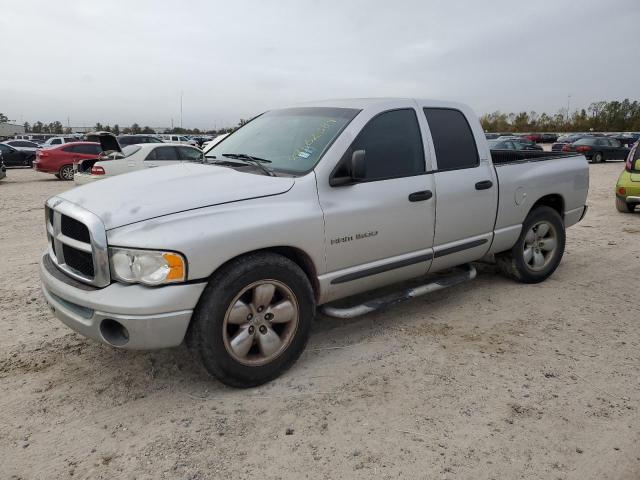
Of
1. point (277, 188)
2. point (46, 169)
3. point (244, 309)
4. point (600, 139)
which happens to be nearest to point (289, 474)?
point (244, 309)

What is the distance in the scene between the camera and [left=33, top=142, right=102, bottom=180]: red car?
18422 millimetres

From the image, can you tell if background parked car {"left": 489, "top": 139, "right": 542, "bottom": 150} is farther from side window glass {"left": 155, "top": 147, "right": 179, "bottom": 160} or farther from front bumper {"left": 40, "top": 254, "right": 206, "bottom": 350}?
front bumper {"left": 40, "top": 254, "right": 206, "bottom": 350}

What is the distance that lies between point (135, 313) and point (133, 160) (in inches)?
434

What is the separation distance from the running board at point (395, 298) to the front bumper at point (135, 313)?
3.76ft

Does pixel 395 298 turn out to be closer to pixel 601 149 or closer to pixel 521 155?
pixel 521 155

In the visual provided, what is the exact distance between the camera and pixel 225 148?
4.40 metres

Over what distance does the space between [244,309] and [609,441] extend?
217cm

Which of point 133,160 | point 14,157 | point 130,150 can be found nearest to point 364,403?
point 133,160

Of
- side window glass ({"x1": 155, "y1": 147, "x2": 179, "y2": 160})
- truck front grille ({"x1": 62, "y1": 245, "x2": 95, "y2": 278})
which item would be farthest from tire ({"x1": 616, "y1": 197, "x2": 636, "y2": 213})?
side window glass ({"x1": 155, "y1": 147, "x2": 179, "y2": 160})


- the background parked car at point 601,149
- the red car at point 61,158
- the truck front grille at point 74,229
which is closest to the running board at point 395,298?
the truck front grille at point 74,229

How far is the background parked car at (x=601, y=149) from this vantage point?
27906 millimetres

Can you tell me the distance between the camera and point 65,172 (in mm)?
18828

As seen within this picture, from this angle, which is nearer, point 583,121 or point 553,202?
point 553,202

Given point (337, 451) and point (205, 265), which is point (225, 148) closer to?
point (205, 265)
